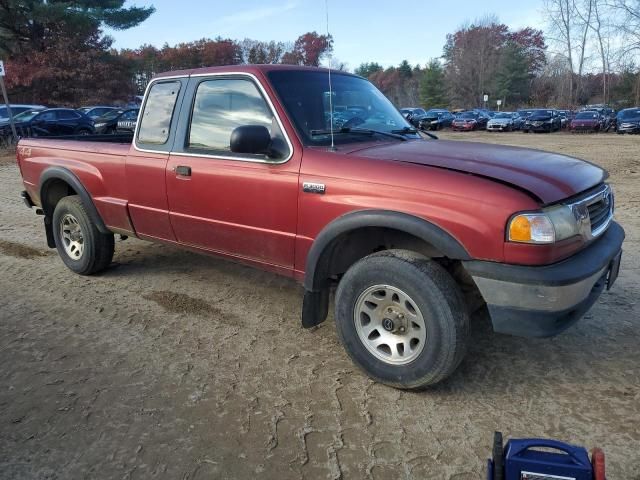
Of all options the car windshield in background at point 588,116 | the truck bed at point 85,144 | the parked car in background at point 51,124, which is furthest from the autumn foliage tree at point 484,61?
the truck bed at point 85,144

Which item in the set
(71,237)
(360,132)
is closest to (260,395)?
(360,132)

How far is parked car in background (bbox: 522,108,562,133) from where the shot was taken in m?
32.2

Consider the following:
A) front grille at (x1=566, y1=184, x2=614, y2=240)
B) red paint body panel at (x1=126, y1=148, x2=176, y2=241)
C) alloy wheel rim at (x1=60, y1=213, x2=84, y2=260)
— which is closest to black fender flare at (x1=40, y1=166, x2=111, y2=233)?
alloy wheel rim at (x1=60, y1=213, x2=84, y2=260)

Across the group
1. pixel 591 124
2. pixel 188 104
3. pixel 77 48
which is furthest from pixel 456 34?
pixel 188 104

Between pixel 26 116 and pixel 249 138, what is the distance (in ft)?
73.6

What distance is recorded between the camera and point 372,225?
2.96 m

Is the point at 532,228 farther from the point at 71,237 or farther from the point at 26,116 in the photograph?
the point at 26,116

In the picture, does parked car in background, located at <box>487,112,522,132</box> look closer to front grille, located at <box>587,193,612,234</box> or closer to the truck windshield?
the truck windshield

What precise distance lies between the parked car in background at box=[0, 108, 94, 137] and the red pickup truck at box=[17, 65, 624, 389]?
59.8 feet

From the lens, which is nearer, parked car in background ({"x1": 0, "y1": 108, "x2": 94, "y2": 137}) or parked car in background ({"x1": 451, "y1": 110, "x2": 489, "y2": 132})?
parked car in background ({"x1": 0, "y1": 108, "x2": 94, "y2": 137})

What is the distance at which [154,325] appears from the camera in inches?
158

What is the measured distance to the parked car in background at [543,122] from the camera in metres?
32.2

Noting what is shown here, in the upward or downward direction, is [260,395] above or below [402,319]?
below

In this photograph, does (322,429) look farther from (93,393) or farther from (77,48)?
(77,48)
